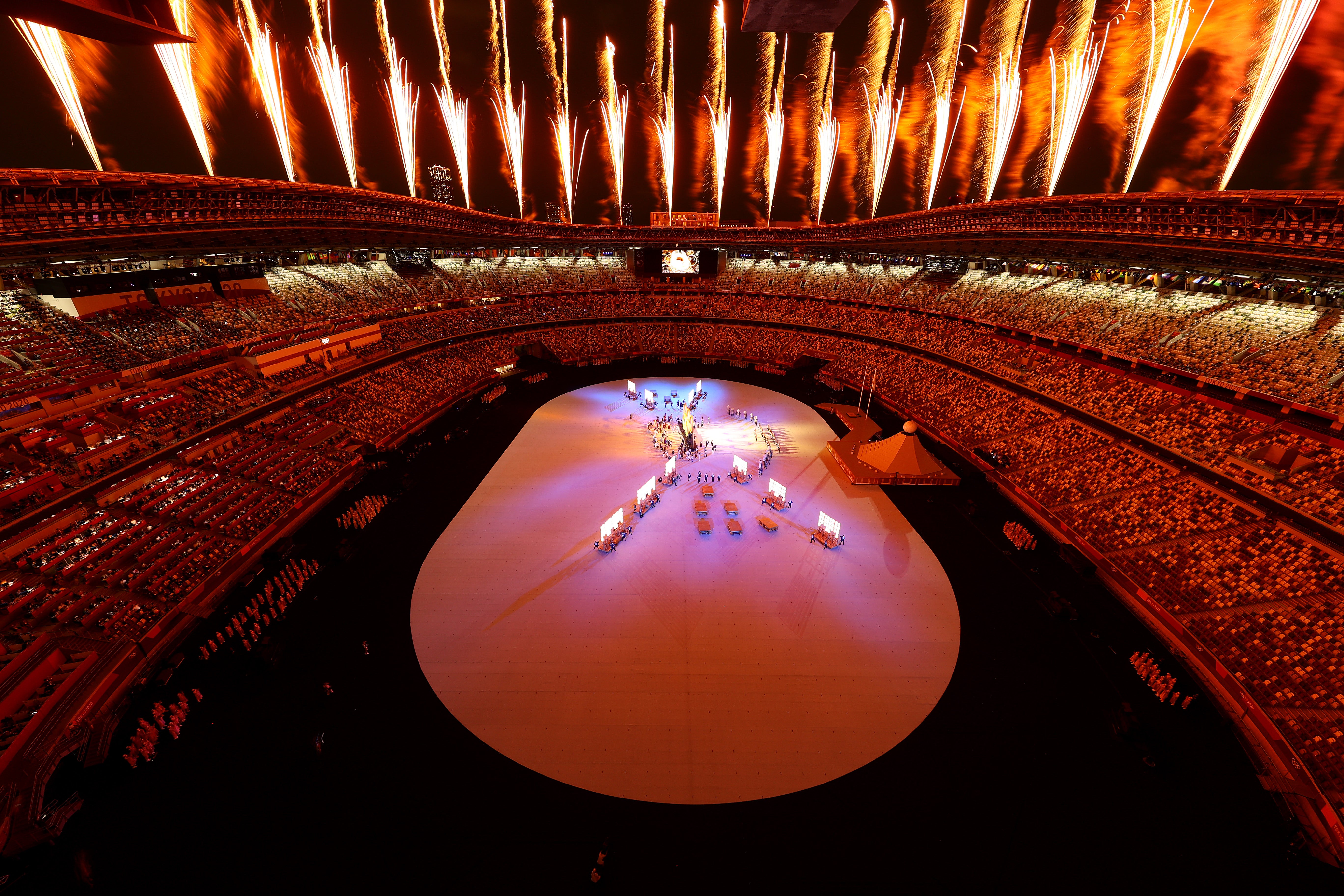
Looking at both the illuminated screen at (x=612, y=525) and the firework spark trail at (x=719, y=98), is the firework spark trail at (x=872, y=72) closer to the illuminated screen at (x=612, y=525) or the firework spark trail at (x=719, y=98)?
the firework spark trail at (x=719, y=98)

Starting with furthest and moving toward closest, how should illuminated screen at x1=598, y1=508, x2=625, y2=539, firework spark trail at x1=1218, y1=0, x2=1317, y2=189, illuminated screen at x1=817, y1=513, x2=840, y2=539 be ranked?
1. illuminated screen at x1=817, y1=513, x2=840, y2=539
2. illuminated screen at x1=598, y1=508, x2=625, y2=539
3. firework spark trail at x1=1218, y1=0, x2=1317, y2=189

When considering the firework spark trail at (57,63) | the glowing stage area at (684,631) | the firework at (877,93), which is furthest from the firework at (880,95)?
the firework spark trail at (57,63)

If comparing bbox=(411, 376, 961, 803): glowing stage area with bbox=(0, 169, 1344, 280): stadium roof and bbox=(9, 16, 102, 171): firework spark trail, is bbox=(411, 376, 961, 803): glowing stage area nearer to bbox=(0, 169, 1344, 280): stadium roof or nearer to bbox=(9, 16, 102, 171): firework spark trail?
bbox=(0, 169, 1344, 280): stadium roof

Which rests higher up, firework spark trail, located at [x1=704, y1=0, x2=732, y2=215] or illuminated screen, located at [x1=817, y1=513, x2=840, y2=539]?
firework spark trail, located at [x1=704, y1=0, x2=732, y2=215]

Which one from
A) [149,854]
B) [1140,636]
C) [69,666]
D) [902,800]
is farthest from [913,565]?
[69,666]

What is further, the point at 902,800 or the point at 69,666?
the point at 69,666

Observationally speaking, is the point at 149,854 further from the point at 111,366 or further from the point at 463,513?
the point at 111,366

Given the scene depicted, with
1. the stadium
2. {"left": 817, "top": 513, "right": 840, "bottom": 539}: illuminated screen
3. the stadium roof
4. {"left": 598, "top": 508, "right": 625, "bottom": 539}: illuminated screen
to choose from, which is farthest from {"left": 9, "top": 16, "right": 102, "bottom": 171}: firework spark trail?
{"left": 817, "top": 513, "right": 840, "bottom": 539}: illuminated screen
